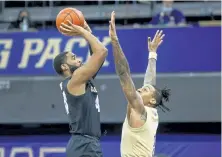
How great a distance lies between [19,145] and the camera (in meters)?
9.91

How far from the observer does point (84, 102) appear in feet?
17.9

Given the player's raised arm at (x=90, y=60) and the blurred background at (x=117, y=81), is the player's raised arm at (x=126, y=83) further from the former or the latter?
the blurred background at (x=117, y=81)

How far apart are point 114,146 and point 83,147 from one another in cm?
434

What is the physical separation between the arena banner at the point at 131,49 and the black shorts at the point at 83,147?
15.1ft

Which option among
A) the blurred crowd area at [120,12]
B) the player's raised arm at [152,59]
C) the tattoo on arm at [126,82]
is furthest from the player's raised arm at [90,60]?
the blurred crowd area at [120,12]

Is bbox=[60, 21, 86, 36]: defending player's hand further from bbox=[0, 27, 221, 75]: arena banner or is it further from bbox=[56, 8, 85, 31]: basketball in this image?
bbox=[0, 27, 221, 75]: arena banner

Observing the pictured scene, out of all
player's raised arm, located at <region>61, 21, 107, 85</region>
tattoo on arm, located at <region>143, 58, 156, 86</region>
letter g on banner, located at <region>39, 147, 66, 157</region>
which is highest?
player's raised arm, located at <region>61, 21, 107, 85</region>

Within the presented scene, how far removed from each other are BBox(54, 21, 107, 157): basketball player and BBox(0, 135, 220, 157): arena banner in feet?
13.6

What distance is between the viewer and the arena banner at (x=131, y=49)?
998 centimetres

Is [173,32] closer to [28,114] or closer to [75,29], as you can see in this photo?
[28,114]

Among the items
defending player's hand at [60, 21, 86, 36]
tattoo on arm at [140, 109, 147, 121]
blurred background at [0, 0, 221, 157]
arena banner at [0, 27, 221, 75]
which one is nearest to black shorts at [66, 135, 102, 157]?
tattoo on arm at [140, 109, 147, 121]

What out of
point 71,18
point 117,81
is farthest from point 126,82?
point 117,81

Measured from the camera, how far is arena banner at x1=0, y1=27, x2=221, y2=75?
998 centimetres

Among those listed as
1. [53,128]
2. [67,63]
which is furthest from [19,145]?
[67,63]
